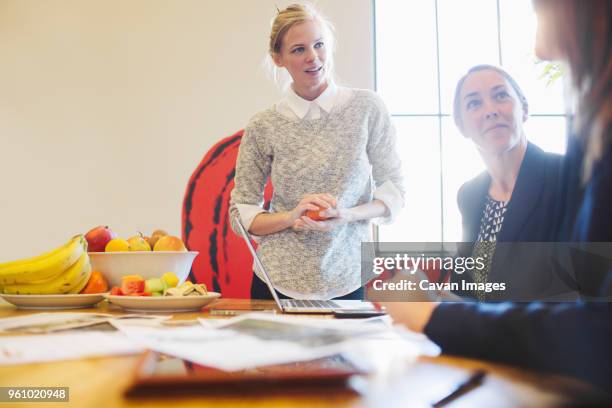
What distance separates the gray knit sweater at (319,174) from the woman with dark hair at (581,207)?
90 cm

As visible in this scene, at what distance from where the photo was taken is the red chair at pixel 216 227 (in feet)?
7.99

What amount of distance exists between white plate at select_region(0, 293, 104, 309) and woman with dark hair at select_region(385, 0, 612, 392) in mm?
767

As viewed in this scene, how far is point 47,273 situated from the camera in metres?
0.94

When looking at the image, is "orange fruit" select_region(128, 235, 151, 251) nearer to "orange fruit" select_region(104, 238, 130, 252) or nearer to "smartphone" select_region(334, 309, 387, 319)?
"orange fruit" select_region(104, 238, 130, 252)

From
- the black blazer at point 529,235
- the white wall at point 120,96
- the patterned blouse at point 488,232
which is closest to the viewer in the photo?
the black blazer at point 529,235

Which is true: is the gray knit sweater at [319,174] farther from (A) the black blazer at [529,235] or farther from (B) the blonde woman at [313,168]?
(A) the black blazer at [529,235]

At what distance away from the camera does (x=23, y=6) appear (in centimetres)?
349

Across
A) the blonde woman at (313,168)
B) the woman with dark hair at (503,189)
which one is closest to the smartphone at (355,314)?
the woman with dark hair at (503,189)

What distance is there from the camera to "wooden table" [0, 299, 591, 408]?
0.30m

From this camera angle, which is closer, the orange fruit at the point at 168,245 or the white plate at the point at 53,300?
the white plate at the point at 53,300

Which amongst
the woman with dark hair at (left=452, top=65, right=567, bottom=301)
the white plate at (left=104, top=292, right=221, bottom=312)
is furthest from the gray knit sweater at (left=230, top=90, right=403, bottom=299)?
the white plate at (left=104, top=292, right=221, bottom=312)

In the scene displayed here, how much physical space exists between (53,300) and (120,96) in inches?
110

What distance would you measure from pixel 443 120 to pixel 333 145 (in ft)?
8.19

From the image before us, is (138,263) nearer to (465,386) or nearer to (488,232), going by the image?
(488,232)
